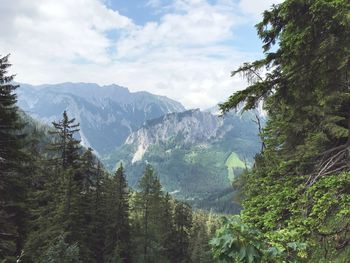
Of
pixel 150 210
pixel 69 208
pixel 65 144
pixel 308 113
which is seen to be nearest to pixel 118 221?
pixel 150 210

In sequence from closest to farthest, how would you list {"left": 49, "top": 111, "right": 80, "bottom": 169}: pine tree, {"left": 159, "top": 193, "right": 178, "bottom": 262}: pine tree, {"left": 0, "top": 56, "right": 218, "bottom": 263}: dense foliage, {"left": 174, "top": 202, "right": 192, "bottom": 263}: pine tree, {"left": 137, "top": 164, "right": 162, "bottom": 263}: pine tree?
{"left": 0, "top": 56, "right": 218, "bottom": 263}: dense foliage < {"left": 49, "top": 111, "right": 80, "bottom": 169}: pine tree < {"left": 137, "top": 164, "right": 162, "bottom": 263}: pine tree < {"left": 159, "top": 193, "right": 178, "bottom": 262}: pine tree < {"left": 174, "top": 202, "right": 192, "bottom": 263}: pine tree

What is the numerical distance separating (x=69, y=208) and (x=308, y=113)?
29.5m

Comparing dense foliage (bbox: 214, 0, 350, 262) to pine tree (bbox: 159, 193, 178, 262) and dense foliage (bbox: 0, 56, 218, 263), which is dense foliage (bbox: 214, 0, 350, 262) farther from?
pine tree (bbox: 159, 193, 178, 262)

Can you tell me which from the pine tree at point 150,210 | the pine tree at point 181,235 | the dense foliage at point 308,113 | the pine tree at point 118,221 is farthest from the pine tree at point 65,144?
the pine tree at point 181,235

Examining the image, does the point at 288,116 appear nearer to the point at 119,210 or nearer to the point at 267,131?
the point at 267,131

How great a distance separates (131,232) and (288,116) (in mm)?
50192

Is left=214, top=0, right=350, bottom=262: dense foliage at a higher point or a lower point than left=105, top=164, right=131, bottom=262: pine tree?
lower

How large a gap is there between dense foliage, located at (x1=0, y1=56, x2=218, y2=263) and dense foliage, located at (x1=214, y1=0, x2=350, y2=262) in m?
13.2

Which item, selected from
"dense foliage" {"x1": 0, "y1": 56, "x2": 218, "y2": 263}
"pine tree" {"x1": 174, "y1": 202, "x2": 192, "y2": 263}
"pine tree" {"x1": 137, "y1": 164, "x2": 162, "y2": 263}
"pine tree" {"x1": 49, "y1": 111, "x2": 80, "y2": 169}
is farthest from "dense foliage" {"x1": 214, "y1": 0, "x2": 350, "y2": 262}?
"pine tree" {"x1": 174, "y1": 202, "x2": 192, "y2": 263}

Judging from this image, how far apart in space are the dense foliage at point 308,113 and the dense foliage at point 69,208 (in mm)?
13156

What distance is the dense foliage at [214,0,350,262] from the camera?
341 inches

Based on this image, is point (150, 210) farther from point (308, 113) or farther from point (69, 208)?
point (308, 113)

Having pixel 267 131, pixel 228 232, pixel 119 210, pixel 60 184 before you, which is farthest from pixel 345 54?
pixel 119 210

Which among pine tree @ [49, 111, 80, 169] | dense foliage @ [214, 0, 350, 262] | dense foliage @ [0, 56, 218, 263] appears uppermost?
pine tree @ [49, 111, 80, 169]
